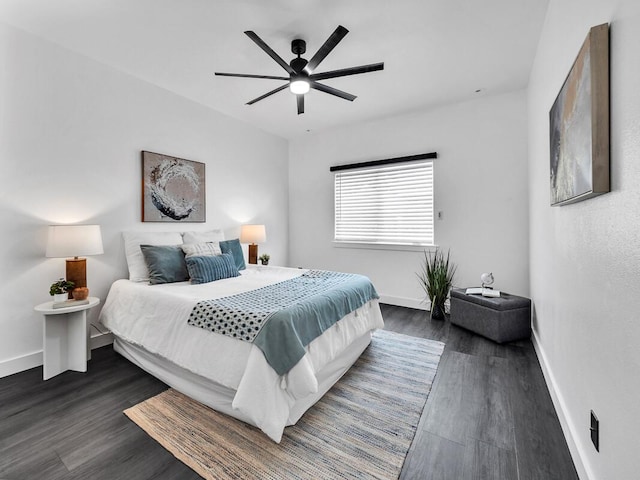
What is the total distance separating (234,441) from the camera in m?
1.64

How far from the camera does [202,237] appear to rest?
11.3 feet

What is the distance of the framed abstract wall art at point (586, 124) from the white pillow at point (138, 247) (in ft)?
11.0

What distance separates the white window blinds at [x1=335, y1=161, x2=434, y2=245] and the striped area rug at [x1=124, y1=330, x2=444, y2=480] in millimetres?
2283

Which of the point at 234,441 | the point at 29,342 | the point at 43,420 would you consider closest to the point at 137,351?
the point at 43,420

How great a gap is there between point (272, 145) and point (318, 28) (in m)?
2.77

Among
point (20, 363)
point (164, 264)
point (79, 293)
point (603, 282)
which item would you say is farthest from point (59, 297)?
point (603, 282)

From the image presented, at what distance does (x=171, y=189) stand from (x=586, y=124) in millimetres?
3680

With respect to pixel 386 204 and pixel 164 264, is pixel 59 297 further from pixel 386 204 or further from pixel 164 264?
pixel 386 204

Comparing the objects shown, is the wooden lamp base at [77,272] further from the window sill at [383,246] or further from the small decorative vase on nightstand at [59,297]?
the window sill at [383,246]

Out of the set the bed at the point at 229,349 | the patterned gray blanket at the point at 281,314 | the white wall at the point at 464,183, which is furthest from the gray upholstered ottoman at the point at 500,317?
the patterned gray blanket at the point at 281,314

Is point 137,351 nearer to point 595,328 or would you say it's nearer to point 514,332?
point 595,328

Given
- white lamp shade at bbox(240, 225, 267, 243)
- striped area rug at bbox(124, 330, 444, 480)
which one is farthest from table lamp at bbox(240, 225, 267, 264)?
striped area rug at bbox(124, 330, 444, 480)

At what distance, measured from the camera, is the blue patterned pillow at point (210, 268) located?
2.82m

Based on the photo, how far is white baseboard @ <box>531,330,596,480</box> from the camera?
4.41ft
